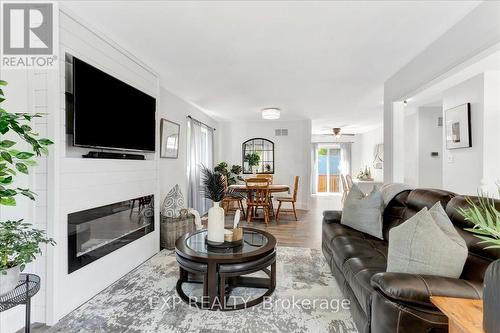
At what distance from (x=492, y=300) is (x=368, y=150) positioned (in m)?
9.08

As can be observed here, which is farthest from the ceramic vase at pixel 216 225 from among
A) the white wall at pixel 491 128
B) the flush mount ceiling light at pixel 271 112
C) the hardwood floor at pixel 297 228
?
the flush mount ceiling light at pixel 271 112

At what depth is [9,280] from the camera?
136 centimetres

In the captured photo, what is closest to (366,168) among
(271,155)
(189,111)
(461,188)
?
(271,155)

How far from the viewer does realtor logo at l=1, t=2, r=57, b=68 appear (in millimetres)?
1905

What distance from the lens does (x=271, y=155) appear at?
7062 millimetres

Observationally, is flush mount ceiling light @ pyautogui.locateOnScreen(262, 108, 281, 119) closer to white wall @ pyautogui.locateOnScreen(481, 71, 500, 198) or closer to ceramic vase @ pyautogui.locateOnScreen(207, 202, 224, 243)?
white wall @ pyautogui.locateOnScreen(481, 71, 500, 198)

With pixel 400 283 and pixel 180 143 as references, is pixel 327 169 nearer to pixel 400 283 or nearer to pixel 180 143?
pixel 180 143

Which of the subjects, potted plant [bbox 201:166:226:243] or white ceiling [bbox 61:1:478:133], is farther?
potted plant [bbox 201:166:226:243]

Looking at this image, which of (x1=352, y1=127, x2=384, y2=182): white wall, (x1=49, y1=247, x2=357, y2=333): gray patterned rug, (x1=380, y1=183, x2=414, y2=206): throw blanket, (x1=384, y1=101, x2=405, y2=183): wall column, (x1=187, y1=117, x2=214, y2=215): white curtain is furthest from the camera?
(x1=352, y1=127, x2=384, y2=182): white wall

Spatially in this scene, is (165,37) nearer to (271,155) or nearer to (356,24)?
(356,24)

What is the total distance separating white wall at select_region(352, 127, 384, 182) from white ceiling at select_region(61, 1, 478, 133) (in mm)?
4602

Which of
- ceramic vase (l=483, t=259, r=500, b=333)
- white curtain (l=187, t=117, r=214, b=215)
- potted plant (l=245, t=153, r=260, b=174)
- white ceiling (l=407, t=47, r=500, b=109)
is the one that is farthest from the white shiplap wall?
potted plant (l=245, t=153, r=260, b=174)

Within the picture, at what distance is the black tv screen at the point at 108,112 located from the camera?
2.12 m

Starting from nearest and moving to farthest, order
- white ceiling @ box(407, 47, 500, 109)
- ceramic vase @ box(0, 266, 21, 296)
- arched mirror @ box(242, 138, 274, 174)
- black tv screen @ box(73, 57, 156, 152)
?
1. ceramic vase @ box(0, 266, 21, 296)
2. black tv screen @ box(73, 57, 156, 152)
3. white ceiling @ box(407, 47, 500, 109)
4. arched mirror @ box(242, 138, 274, 174)
